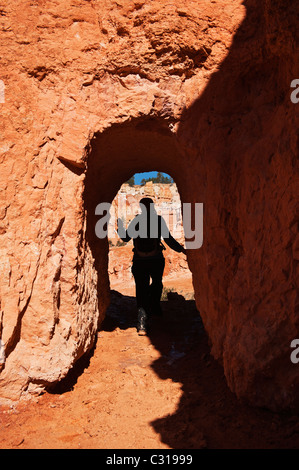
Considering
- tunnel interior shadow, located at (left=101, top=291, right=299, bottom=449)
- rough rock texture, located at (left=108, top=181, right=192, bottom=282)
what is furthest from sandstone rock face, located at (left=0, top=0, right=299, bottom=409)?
rough rock texture, located at (left=108, top=181, right=192, bottom=282)

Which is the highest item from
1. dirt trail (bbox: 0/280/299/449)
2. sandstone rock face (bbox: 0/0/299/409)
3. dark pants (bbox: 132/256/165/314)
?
sandstone rock face (bbox: 0/0/299/409)

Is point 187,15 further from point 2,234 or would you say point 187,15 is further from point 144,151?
point 2,234

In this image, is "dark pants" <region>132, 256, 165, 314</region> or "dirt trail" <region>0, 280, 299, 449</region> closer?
"dirt trail" <region>0, 280, 299, 449</region>

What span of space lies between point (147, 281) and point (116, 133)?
2.29 metres

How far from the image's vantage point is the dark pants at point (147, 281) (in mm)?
4690

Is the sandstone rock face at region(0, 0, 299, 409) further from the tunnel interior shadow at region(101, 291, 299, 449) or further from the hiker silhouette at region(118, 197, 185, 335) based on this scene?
the hiker silhouette at region(118, 197, 185, 335)

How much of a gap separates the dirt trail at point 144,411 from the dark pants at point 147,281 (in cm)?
92

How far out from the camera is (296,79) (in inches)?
86.5

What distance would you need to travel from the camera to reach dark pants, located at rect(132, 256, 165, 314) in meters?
4.69

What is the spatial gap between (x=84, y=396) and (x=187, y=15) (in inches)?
132

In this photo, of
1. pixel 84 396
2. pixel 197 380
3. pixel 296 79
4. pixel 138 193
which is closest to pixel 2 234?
pixel 84 396

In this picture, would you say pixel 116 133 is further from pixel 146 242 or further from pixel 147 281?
pixel 147 281

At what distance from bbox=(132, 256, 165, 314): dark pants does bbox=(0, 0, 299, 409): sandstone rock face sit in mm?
1557

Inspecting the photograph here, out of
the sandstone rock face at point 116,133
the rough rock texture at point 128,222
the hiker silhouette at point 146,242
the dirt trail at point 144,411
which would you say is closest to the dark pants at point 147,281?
the hiker silhouette at point 146,242
